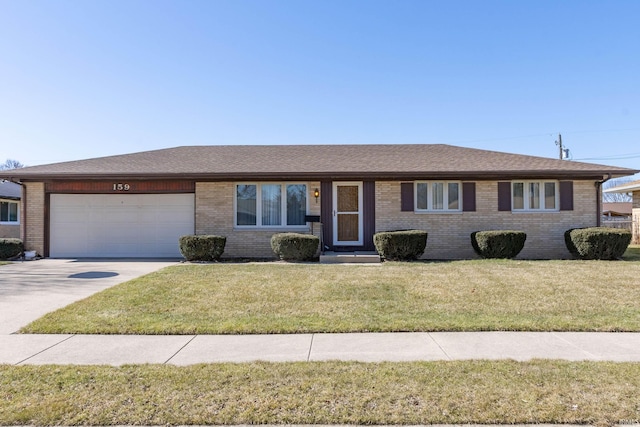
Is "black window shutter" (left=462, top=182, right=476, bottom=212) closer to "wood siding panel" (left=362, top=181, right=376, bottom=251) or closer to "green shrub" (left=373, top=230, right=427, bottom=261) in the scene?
"green shrub" (left=373, top=230, right=427, bottom=261)

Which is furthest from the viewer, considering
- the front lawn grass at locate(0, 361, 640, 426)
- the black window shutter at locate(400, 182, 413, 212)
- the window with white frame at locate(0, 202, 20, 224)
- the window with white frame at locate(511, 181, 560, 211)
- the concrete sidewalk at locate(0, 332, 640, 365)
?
the window with white frame at locate(0, 202, 20, 224)

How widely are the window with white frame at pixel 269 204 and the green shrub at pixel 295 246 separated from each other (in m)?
1.59

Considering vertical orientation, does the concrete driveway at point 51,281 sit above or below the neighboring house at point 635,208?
below

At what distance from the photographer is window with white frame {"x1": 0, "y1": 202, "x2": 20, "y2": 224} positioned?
21375 mm

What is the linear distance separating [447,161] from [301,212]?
560 centimetres

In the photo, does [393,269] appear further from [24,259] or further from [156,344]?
[24,259]

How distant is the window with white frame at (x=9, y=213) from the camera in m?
21.4

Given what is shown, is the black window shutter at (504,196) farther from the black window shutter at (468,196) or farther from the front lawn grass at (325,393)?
the front lawn grass at (325,393)

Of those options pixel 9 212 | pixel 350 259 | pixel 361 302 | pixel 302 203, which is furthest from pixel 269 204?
pixel 9 212

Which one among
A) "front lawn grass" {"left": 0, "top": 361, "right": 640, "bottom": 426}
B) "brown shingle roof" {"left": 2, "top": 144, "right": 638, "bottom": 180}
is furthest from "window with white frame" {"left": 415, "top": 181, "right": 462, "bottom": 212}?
"front lawn grass" {"left": 0, "top": 361, "right": 640, "bottom": 426}

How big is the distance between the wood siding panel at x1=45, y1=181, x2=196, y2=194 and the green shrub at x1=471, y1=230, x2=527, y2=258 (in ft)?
31.8

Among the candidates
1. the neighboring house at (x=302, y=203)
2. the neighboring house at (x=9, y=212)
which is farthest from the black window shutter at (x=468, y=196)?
the neighboring house at (x=9, y=212)

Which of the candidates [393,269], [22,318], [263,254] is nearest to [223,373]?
[22,318]

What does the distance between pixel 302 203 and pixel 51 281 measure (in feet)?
24.5
